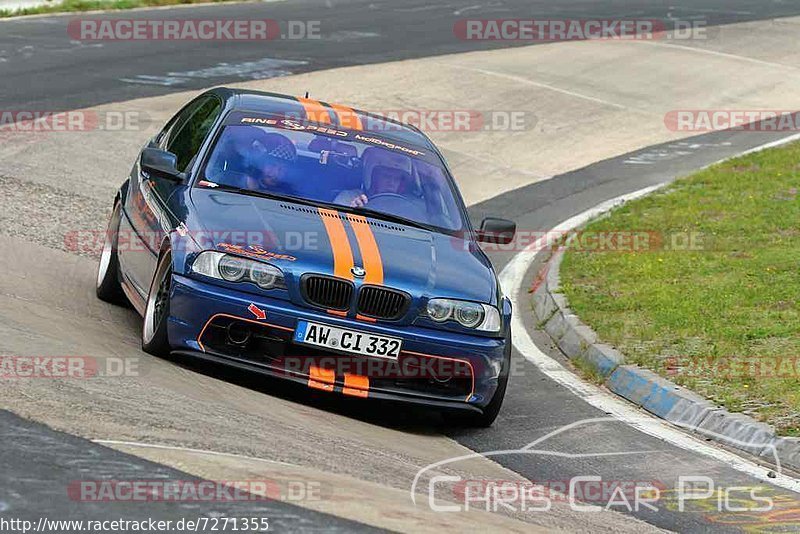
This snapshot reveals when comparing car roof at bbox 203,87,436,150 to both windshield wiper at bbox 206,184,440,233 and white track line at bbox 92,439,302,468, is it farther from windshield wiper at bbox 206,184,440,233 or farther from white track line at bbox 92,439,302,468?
white track line at bbox 92,439,302,468

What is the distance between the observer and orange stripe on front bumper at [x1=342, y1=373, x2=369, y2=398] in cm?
771

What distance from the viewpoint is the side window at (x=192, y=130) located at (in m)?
9.20

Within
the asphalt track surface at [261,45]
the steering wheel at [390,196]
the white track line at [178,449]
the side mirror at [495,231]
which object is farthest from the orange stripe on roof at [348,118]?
the asphalt track surface at [261,45]

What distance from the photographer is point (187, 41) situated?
80.5 feet

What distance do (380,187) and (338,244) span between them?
1.11 m

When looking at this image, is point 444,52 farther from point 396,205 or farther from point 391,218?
point 391,218

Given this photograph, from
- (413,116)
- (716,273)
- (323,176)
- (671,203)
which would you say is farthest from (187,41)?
(323,176)

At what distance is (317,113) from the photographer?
375 inches

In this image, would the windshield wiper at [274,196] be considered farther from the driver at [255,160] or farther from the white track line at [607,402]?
the white track line at [607,402]

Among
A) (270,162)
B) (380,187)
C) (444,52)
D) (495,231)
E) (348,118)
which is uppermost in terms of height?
(348,118)

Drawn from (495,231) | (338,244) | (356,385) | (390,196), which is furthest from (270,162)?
(356,385)

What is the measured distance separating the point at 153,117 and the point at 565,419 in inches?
400

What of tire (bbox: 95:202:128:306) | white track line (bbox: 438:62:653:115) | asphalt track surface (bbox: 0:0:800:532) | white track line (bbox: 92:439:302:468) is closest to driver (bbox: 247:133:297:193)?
tire (bbox: 95:202:128:306)

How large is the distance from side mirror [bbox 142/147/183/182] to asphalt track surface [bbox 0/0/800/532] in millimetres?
2304
